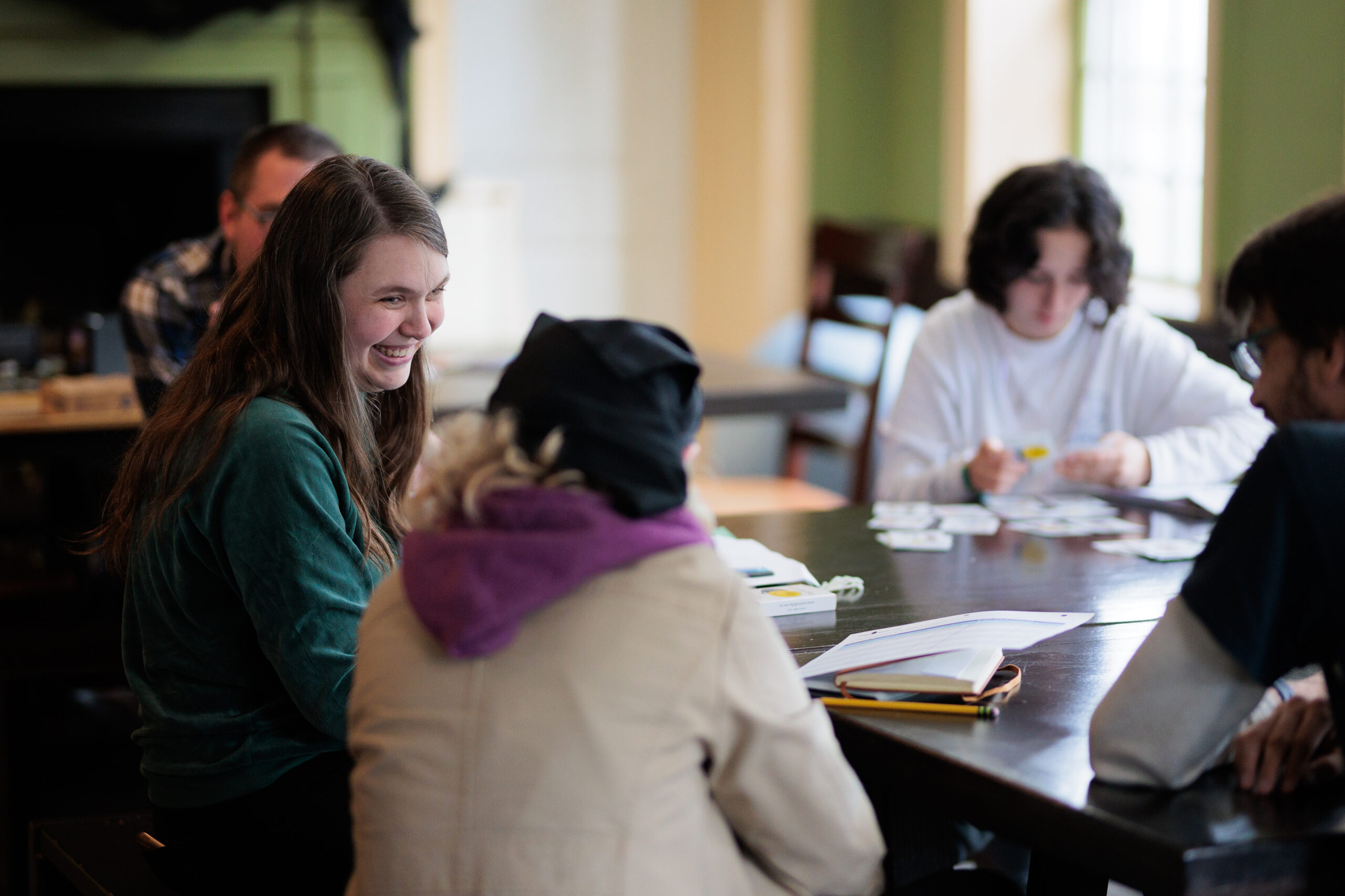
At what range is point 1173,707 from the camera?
1.18 m

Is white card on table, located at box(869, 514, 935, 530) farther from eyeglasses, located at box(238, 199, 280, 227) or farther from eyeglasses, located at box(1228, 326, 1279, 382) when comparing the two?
eyeglasses, located at box(238, 199, 280, 227)

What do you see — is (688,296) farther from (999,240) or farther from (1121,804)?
(1121,804)

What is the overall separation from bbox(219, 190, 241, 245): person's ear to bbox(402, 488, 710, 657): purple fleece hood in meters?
1.71

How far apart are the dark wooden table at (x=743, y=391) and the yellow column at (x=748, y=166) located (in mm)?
1481

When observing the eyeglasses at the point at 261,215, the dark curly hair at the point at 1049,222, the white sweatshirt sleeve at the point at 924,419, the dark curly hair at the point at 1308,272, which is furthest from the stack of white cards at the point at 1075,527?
the eyeglasses at the point at 261,215

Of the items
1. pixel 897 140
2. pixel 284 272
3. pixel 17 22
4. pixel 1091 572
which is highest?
pixel 17 22

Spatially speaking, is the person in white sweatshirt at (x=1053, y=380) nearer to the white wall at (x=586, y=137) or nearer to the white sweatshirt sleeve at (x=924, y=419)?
the white sweatshirt sleeve at (x=924, y=419)

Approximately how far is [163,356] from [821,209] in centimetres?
317

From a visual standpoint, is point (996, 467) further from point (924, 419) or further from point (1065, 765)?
point (1065, 765)

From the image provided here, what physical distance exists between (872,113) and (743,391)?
2.32 m

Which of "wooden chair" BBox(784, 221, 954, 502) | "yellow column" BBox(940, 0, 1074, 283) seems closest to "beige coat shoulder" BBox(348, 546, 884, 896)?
"wooden chair" BBox(784, 221, 954, 502)

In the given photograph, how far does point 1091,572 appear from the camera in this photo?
6.66ft

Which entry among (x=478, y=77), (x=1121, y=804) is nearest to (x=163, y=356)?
(x=1121, y=804)

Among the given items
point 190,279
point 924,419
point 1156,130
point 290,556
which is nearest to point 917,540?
point 924,419
